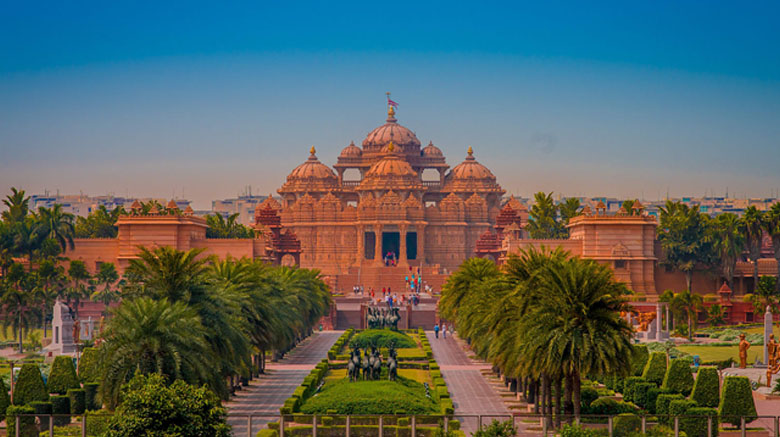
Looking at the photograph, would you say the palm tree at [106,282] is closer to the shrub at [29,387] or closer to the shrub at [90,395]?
the shrub at [90,395]

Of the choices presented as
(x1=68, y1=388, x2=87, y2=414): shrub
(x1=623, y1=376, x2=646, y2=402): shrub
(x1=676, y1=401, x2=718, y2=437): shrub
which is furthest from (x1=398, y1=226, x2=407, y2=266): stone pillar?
(x1=676, y1=401, x2=718, y2=437): shrub

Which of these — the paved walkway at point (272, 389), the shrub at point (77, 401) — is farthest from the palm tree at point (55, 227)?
the shrub at point (77, 401)

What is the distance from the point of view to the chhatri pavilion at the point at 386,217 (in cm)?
12544

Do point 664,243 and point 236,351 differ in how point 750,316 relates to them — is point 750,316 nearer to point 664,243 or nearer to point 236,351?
point 664,243

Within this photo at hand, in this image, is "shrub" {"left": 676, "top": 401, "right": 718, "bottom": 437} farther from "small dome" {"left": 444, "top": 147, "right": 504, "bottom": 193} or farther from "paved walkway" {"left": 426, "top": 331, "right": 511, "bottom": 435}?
"small dome" {"left": 444, "top": 147, "right": 504, "bottom": 193}

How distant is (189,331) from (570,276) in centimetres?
1050

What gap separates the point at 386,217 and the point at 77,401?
85878 mm

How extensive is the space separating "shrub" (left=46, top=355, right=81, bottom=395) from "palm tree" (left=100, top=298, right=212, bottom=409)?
7929 millimetres

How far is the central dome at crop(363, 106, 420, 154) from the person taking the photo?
146m

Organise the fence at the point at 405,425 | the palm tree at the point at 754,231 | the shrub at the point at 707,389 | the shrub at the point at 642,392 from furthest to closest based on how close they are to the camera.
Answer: the palm tree at the point at 754,231 → the shrub at the point at 642,392 → the shrub at the point at 707,389 → the fence at the point at 405,425

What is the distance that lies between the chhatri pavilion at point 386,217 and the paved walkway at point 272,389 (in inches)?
1910

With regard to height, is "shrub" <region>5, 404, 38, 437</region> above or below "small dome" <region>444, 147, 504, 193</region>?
below

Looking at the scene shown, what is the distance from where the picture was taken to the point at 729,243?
3723 inches

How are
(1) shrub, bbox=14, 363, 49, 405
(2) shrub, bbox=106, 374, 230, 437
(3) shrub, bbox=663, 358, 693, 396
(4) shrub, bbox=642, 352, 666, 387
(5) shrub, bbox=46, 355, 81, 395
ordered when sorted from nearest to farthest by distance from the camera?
1. (2) shrub, bbox=106, 374, 230, 437
2. (1) shrub, bbox=14, 363, 49, 405
3. (5) shrub, bbox=46, 355, 81, 395
4. (3) shrub, bbox=663, 358, 693, 396
5. (4) shrub, bbox=642, 352, 666, 387
